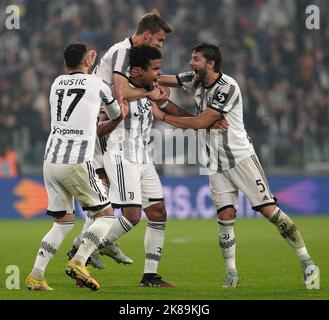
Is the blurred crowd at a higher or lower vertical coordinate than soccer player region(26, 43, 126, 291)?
higher

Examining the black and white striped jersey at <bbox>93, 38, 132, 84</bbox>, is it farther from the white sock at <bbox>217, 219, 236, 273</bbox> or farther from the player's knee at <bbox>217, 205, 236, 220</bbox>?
the white sock at <bbox>217, 219, 236, 273</bbox>

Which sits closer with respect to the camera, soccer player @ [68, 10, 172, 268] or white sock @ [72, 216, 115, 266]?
white sock @ [72, 216, 115, 266]

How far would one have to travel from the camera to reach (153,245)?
948 cm

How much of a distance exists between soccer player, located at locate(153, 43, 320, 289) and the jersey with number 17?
2.94 ft

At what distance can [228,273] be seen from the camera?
927cm

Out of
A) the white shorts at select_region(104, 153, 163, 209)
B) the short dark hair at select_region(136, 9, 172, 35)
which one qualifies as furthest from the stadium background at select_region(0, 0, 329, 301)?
the short dark hair at select_region(136, 9, 172, 35)

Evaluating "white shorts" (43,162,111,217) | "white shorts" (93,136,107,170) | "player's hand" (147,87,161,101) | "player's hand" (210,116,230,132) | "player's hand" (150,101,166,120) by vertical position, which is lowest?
"white shorts" (43,162,111,217)

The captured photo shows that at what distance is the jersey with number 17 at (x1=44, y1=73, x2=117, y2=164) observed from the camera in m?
8.59

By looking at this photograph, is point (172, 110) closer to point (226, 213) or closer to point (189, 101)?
point (226, 213)

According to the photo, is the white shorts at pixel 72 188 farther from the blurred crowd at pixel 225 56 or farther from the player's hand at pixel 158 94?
the blurred crowd at pixel 225 56

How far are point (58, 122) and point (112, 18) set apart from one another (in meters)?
15.4

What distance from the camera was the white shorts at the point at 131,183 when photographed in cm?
937

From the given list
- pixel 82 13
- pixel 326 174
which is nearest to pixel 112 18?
pixel 82 13
